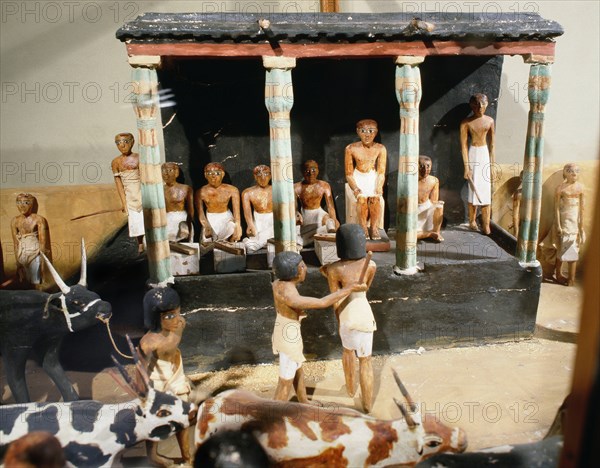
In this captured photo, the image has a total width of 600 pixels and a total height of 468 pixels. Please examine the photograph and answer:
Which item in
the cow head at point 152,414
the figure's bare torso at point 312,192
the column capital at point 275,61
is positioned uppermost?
the column capital at point 275,61

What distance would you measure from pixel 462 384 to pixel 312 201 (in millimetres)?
2896

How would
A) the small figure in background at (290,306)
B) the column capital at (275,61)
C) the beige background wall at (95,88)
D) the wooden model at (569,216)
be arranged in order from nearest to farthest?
the small figure in background at (290,306) < the column capital at (275,61) < the wooden model at (569,216) < the beige background wall at (95,88)

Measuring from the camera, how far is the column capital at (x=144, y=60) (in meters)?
6.20

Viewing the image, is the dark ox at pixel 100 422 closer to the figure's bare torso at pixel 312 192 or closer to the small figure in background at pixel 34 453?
the small figure in background at pixel 34 453

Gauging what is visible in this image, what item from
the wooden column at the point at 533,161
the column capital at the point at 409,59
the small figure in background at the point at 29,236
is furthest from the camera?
the small figure in background at the point at 29,236

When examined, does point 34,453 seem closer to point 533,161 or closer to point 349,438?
point 349,438

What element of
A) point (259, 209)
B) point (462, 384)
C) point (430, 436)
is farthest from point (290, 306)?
point (259, 209)

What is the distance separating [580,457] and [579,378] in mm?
220

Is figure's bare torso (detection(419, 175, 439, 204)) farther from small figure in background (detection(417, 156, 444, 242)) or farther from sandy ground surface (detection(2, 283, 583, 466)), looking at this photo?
sandy ground surface (detection(2, 283, 583, 466))

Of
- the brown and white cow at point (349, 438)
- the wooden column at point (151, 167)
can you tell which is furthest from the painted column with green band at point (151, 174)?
the brown and white cow at point (349, 438)

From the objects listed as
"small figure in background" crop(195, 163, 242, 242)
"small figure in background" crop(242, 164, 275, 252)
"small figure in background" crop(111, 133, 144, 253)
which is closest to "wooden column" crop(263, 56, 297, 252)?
"small figure in background" crop(242, 164, 275, 252)

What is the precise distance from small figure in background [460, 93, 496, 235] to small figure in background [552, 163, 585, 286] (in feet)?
4.38

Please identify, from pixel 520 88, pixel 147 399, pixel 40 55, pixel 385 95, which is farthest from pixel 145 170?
pixel 520 88

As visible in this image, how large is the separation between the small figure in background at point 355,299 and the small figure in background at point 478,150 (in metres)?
2.98
